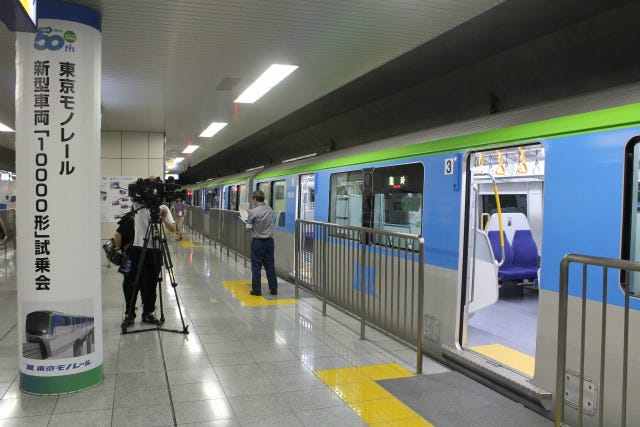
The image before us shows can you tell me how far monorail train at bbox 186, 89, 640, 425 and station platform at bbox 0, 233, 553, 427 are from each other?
0.48 metres

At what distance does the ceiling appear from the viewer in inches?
161

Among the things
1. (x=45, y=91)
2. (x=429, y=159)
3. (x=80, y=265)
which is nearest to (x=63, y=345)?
(x=80, y=265)

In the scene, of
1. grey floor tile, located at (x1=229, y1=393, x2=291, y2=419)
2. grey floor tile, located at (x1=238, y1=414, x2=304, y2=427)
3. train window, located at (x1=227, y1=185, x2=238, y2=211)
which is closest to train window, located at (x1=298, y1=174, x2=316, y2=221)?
grey floor tile, located at (x1=229, y1=393, x2=291, y2=419)

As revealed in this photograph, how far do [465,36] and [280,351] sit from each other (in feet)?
14.3

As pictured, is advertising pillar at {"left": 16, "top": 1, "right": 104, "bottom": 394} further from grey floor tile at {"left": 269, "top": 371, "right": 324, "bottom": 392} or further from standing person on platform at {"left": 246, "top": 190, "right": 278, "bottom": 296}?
standing person on platform at {"left": 246, "top": 190, "right": 278, "bottom": 296}

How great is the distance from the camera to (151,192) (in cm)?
523

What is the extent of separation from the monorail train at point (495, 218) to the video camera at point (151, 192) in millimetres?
2428

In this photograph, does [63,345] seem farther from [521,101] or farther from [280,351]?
[521,101]

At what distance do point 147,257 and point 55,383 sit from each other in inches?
79.7

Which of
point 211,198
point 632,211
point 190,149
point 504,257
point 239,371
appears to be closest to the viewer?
point 632,211

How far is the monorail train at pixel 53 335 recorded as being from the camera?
3646 mm

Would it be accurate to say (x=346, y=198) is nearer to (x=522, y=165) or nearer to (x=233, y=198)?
(x=522, y=165)

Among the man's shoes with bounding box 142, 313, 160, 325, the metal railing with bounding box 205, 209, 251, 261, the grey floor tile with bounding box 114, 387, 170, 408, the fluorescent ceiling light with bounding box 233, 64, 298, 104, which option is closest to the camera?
the grey floor tile with bounding box 114, 387, 170, 408

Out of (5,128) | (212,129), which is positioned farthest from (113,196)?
(5,128)
